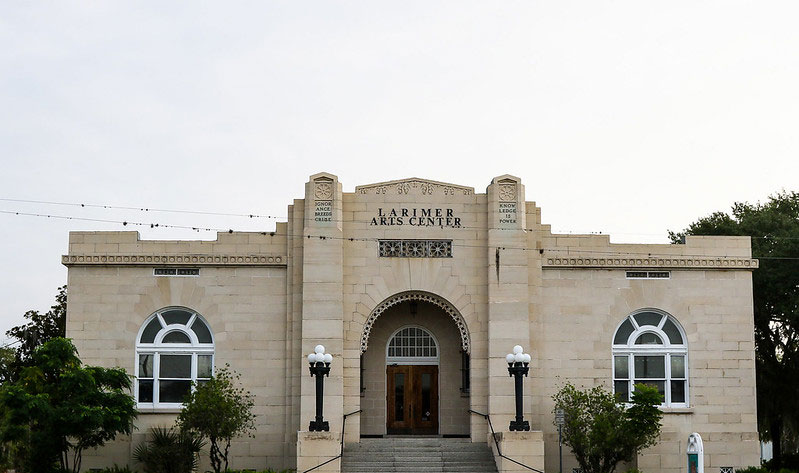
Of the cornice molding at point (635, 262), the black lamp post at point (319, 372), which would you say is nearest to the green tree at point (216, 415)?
the black lamp post at point (319, 372)

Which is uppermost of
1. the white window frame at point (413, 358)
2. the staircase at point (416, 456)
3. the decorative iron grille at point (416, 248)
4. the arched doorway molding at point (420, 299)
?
the decorative iron grille at point (416, 248)

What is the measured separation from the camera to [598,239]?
35.6m

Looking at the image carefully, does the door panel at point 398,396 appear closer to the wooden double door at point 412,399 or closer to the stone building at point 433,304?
the wooden double door at point 412,399

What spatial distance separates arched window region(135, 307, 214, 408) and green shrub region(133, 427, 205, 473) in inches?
67.2

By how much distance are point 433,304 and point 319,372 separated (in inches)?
218

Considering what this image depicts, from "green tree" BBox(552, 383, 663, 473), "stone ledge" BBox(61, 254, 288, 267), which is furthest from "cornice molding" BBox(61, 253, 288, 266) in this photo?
"green tree" BBox(552, 383, 663, 473)

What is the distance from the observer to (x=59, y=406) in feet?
103

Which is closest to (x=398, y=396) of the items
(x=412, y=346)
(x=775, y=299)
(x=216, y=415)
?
(x=412, y=346)

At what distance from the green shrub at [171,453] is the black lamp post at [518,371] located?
901 centimetres

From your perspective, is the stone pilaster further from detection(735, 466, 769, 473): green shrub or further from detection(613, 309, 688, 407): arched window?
detection(735, 466, 769, 473): green shrub

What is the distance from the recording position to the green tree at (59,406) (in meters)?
31.0

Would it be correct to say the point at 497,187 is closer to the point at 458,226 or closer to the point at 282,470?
→ the point at 458,226

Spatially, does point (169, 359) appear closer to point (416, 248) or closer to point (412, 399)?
point (412, 399)

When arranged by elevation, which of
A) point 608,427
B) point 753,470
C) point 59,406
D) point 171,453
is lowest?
point 753,470
